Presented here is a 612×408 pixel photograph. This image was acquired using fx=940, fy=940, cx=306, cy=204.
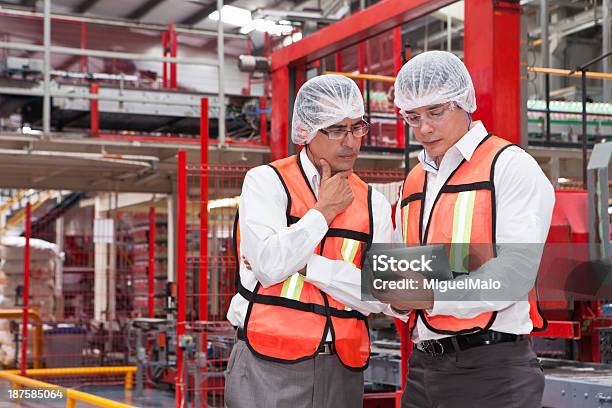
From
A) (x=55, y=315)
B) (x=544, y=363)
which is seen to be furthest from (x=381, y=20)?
(x=55, y=315)

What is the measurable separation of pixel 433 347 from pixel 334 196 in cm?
50

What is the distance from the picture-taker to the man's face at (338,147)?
2730 mm

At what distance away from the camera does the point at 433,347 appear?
8.01 ft

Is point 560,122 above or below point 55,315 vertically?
above

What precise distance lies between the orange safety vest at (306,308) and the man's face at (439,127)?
337mm

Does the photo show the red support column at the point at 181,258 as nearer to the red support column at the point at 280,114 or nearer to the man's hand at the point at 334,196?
the red support column at the point at 280,114

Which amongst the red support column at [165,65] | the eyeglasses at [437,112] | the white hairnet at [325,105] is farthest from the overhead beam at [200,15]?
the eyeglasses at [437,112]

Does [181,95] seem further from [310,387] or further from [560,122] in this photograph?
[310,387]

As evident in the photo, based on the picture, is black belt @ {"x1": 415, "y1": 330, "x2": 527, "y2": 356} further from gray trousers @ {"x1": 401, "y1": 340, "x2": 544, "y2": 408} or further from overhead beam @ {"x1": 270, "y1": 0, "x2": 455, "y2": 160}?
overhead beam @ {"x1": 270, "y1": 0, "x2": 455, "y2": 160}

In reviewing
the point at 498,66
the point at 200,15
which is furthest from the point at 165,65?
the point at 498,66

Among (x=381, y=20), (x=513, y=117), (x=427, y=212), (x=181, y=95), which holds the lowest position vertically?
(x=427, y=212)

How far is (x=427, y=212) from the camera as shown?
2535 millimetres

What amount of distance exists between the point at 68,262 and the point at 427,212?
17.0m

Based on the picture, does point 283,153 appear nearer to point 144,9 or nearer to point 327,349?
point 327,349
